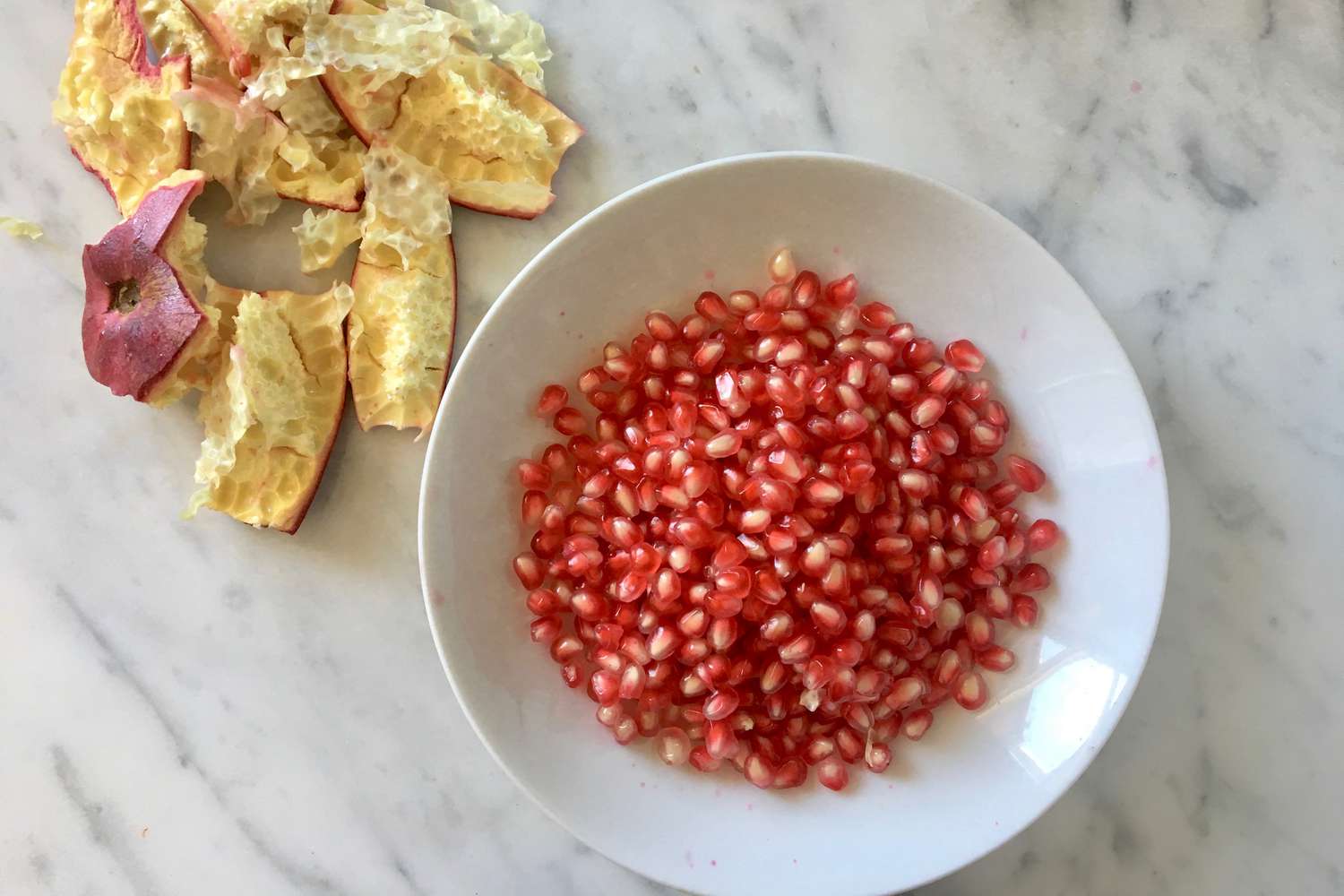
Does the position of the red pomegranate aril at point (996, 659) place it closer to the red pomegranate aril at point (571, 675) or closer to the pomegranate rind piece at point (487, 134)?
the red pomegranate aril at point (571, 675)

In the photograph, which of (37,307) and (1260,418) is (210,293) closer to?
(37,307)

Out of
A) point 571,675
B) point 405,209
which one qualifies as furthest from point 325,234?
point 571,675

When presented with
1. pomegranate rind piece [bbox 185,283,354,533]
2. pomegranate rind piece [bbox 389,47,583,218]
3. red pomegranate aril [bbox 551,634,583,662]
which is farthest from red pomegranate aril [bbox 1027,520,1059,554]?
pomegranate rind piece [bbox 185,283,354,533]

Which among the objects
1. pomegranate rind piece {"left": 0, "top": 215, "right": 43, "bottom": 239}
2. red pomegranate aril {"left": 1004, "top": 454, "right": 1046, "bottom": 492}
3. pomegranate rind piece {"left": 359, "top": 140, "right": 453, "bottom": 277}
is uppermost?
pomegranate rind piece {"left": 359, "top": 140, "right": 453, "bottom": 277}

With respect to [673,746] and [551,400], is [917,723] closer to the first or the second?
[673,746]

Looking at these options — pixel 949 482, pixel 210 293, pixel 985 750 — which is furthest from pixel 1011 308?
pixel 210 293

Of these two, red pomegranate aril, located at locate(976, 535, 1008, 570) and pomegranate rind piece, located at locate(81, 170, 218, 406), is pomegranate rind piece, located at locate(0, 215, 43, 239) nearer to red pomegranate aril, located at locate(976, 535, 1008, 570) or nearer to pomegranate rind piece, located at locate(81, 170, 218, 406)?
pomegranate rind piece, located at locate(81, 170, 218, 406)
